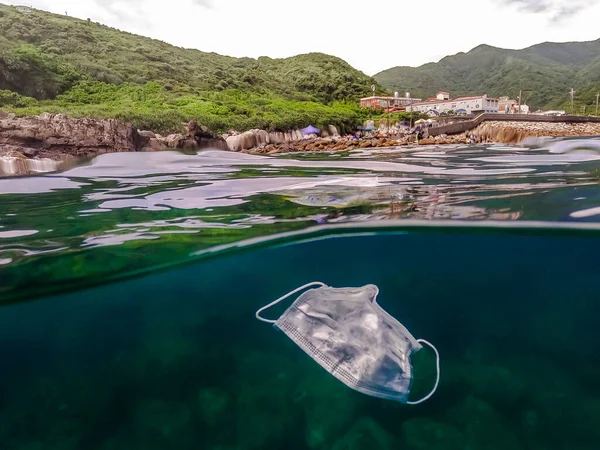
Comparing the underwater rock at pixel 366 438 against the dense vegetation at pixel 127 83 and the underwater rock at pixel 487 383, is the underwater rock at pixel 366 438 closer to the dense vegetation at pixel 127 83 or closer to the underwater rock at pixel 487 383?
the underwater rock at pixel 487 383

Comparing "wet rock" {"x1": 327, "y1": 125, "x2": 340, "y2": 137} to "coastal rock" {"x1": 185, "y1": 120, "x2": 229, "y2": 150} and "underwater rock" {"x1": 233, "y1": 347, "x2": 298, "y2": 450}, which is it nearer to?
"coastal rock" {"x1": 185, "y1": 120, "x2": 229, "y2": 150}

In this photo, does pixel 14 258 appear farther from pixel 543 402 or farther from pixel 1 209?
pixel 543 402

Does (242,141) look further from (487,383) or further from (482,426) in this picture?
(482,426)

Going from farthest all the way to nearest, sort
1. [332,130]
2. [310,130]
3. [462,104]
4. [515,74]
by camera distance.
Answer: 1. [515,74]
2. [462,104]
3. [332,130]
4. [310,130]

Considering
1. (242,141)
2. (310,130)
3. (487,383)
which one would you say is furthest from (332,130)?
(487,383)

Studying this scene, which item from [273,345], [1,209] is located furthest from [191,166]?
[273,345]

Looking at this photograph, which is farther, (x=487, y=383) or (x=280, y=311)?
(x=280, y=311)
